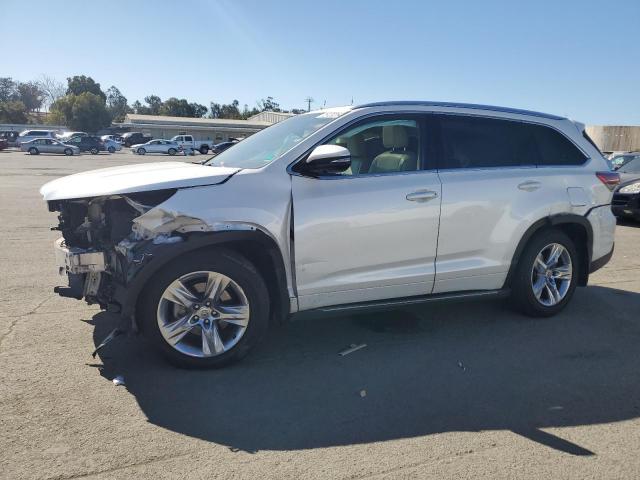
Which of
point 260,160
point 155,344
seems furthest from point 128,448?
point 260,160

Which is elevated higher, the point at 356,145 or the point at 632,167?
the point at 356,145

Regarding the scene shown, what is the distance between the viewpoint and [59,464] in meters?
2.79

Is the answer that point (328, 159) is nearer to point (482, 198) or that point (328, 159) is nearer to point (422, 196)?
point (422, 196)

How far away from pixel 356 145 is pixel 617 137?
35.8m

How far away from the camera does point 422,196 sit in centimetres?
435

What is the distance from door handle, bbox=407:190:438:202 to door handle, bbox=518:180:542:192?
97 centimetres

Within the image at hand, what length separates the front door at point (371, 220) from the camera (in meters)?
4.00

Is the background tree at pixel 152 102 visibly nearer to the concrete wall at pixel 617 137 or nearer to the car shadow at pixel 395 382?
the concrete wall at pixel 617 137

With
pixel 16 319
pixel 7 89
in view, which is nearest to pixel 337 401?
pixel 16 319

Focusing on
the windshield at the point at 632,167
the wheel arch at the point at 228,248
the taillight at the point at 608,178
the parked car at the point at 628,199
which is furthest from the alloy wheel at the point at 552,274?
Answer: the windshield at the point at 632,167

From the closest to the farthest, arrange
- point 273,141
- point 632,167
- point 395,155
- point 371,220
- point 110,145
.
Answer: point 371,220 < point 395,155 < point 273,141 < point 632,167 < point 110,145

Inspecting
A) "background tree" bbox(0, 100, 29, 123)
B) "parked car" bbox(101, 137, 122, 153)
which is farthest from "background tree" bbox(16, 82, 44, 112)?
"parked car" bbox(101, 137, 122, 153)

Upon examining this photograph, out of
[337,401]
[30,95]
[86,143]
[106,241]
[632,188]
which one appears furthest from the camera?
[30,95]

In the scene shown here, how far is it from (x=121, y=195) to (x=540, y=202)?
358 cm
